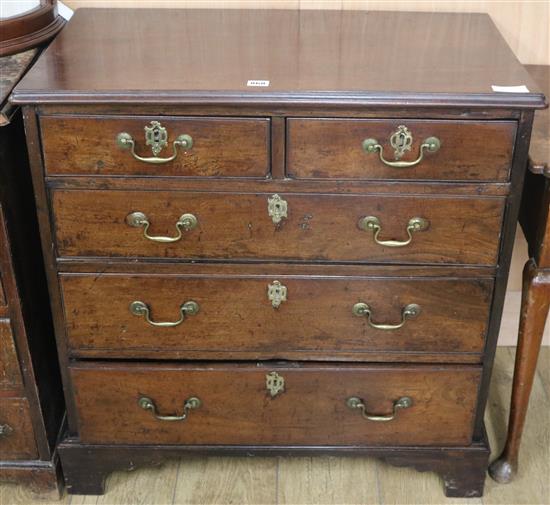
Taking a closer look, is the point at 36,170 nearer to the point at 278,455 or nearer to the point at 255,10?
the point at 255,10

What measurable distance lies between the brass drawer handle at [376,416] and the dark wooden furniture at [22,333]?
25.4 inches

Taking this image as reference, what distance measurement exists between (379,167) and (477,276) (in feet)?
1.00

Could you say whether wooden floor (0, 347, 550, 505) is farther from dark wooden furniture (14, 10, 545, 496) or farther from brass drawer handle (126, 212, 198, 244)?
brass drawer handle (126, 212, 198, 244)

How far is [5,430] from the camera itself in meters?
1.89

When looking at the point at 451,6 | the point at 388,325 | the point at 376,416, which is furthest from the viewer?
the point at 451,6

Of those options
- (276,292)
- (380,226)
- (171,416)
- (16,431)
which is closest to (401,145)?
(380,226)

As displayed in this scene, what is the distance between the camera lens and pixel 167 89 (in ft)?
5.02

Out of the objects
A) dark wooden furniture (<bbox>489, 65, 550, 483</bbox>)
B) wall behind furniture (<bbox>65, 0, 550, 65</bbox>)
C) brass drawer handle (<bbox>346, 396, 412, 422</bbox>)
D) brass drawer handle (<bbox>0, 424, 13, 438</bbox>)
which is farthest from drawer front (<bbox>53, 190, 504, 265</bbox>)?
wall behind furniture (<bbox>65, 0, 550, 65</bbox>)

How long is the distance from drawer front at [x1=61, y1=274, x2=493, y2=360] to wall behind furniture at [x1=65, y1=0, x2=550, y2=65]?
66 cm

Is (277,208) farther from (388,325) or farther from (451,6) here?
(451,6)

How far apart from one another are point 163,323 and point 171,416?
0.24 m

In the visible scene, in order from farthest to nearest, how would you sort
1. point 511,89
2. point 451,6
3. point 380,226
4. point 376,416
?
point 451,6
point 376,416
point 380,226
point 511,89

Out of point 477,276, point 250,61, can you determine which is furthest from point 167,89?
point 477,276

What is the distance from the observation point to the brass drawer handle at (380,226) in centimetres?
163
